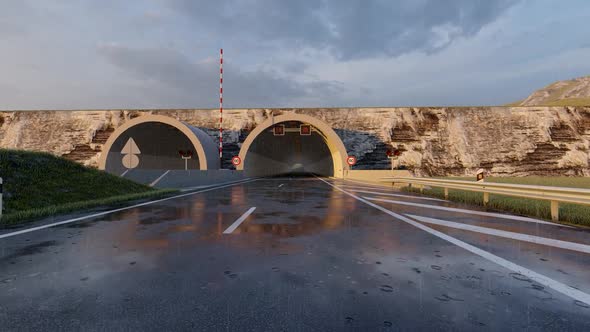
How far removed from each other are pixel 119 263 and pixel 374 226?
14.0 ft

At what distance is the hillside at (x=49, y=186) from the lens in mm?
7297

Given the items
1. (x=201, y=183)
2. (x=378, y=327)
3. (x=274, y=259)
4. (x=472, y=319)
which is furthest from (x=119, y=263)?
(x=201, y=183)

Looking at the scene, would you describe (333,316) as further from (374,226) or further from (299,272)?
(374,226)

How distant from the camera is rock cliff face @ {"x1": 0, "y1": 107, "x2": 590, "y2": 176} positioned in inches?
1246

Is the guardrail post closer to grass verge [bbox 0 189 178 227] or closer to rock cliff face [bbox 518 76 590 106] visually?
grass verge [bbox 0 189 178 227]

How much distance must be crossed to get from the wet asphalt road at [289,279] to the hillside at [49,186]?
2608mm

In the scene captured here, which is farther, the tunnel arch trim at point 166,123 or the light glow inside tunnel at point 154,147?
the light glow inside tunnel at point 154,147

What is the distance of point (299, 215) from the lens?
704 cm

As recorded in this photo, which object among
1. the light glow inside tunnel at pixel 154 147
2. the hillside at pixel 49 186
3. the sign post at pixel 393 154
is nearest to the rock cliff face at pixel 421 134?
the sign post at pixel 393 154

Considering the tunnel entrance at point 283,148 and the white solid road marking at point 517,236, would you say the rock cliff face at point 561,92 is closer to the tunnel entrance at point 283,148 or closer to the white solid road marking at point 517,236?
the tunnel entrance at point 283,148

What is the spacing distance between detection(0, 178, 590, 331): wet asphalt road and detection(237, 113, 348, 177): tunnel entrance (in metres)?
21.3

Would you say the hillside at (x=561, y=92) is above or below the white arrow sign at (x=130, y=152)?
above

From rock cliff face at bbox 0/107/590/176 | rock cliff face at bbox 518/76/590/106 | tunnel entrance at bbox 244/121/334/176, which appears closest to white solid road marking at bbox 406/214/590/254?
tunnel entrance at bbox 244/121/334/176

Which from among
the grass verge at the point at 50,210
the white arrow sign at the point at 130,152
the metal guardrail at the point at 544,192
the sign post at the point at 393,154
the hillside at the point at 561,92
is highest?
the hillside at the point at 561,92
